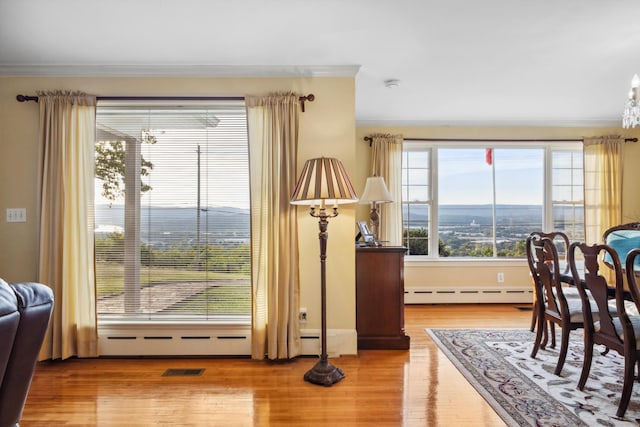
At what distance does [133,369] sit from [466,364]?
269cm

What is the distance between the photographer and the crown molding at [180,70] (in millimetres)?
3189

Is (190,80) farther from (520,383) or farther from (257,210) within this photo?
(520,383)

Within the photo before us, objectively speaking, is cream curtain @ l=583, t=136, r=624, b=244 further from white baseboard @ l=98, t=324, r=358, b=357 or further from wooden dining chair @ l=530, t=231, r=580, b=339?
white baseboard @ l=98, t=324, r=358, b=357

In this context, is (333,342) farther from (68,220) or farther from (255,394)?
(68,220)

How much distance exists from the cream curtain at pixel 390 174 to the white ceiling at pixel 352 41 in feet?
3.77

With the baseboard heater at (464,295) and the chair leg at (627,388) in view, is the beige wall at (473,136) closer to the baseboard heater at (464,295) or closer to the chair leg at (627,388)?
the baseboard heater at (464,295)

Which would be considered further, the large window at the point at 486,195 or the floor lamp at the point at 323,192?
the large window at the point at 486,195

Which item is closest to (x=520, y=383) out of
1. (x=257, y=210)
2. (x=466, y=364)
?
(x=466, y=364)

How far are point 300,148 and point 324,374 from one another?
6.02ft

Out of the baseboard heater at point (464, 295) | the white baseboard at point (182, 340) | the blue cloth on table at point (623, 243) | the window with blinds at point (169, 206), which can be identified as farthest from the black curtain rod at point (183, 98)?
the baseboard heater at point (464, 295)

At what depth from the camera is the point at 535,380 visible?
2742mm

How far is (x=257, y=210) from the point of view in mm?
3188

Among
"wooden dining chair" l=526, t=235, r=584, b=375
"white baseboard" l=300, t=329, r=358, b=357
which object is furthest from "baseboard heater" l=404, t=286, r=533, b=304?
"white baseboard" l=300, t=329, r=358, b=357

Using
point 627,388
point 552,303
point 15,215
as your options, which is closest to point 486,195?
point 552,303
